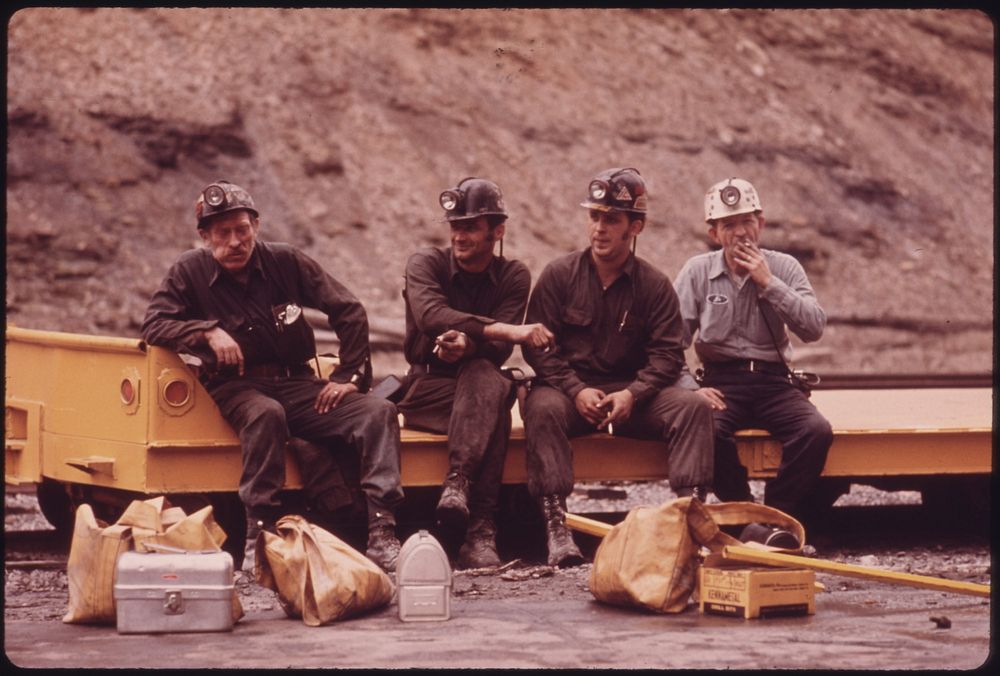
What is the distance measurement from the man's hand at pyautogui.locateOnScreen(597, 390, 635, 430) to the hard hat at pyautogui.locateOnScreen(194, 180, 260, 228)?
1870mm

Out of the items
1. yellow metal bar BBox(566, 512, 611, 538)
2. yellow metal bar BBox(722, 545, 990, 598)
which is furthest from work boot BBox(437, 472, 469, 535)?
yellow metal bar BBox(722, 545, 990, 598)

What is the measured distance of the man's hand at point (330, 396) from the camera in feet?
25.2

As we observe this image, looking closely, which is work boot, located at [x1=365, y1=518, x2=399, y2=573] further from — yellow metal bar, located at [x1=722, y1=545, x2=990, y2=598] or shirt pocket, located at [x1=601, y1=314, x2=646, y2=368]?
yellow metal bar, located at [x1=722, y1=545, x2=990, y2=598]

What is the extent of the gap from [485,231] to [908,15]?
20.5m

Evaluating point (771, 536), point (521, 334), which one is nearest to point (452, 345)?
point (521, 334)

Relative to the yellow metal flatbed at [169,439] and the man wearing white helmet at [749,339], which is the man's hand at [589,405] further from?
the man wearing white helmet at [749,339]

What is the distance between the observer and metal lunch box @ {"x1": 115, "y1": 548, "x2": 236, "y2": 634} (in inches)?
239

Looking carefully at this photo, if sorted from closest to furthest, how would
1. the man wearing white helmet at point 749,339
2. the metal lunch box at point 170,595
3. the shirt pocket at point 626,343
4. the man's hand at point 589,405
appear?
the metal lunch box at point 170,595
the man's hand at point 589,405
the shirt pocket at point 626,343
the man wearing white helmet at point 749,339

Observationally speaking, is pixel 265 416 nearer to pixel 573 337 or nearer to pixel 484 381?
pixel 484 381

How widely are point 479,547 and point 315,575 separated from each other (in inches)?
61.8

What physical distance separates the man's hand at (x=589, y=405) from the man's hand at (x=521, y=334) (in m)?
0.29

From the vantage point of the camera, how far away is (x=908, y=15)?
26734mm

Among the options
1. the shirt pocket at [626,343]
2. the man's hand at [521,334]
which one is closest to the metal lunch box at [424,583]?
the man's hand at [521,334]

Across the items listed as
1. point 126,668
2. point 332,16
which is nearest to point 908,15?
point 332,16
